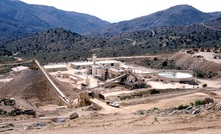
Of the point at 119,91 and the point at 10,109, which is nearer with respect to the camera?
the point at 10,109

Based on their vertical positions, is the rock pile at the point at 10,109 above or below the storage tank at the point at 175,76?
below

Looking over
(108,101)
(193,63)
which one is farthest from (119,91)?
(193,63)

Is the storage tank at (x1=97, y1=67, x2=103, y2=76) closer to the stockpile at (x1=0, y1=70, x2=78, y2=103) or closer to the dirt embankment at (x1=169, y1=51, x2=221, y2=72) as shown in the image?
the stockpile at (x1=0, y1=70, x2=78, y2=103)

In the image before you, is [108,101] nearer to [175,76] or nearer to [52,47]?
[175,76]

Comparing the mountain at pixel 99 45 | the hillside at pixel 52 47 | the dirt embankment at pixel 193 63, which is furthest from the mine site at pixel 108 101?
the hillside at pixel 52 47

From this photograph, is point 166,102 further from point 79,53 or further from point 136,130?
point 79,53

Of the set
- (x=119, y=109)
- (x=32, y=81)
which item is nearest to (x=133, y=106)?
(x=119, y=109)

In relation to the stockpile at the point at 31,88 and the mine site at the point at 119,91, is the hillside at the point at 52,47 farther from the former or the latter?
the stockpile at the point at 31,88
